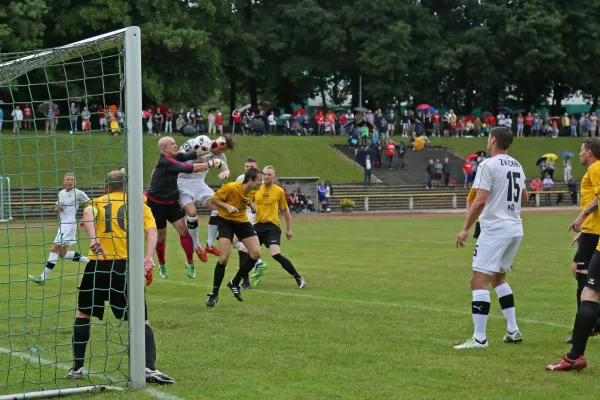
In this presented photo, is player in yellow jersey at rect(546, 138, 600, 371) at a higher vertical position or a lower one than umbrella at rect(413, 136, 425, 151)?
lower

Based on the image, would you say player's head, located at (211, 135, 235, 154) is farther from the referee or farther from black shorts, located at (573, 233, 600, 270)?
black shorts, located at (573, 233, 600, 270)

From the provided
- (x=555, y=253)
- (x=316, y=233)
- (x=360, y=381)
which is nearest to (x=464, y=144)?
(x=316, y=233)

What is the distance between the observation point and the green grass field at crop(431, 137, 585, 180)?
57.5m

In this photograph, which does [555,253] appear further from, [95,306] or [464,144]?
[464,144]

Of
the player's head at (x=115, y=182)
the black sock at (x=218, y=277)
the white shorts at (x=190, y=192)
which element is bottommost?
the black sock at (x=218, y=277)

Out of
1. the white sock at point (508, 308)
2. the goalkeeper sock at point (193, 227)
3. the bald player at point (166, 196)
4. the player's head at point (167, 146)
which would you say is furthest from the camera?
the goalkeeper sock at point (193, 227)

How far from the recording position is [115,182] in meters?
7.92

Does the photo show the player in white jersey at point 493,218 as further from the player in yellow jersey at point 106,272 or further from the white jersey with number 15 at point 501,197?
the player in yellow jersey at point 106,272

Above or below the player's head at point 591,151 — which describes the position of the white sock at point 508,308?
below

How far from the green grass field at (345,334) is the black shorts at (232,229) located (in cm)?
96

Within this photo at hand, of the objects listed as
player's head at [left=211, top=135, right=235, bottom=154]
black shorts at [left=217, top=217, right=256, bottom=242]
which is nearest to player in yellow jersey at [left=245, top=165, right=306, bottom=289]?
player's head at [left=211, top=135, right=235, bottom=154]

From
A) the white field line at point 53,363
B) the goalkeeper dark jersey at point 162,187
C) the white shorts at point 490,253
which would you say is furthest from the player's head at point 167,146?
the white shorts at point 490,253

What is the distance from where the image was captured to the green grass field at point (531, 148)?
57469mm

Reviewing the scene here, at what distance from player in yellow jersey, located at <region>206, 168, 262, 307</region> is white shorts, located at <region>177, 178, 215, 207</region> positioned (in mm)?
2205
